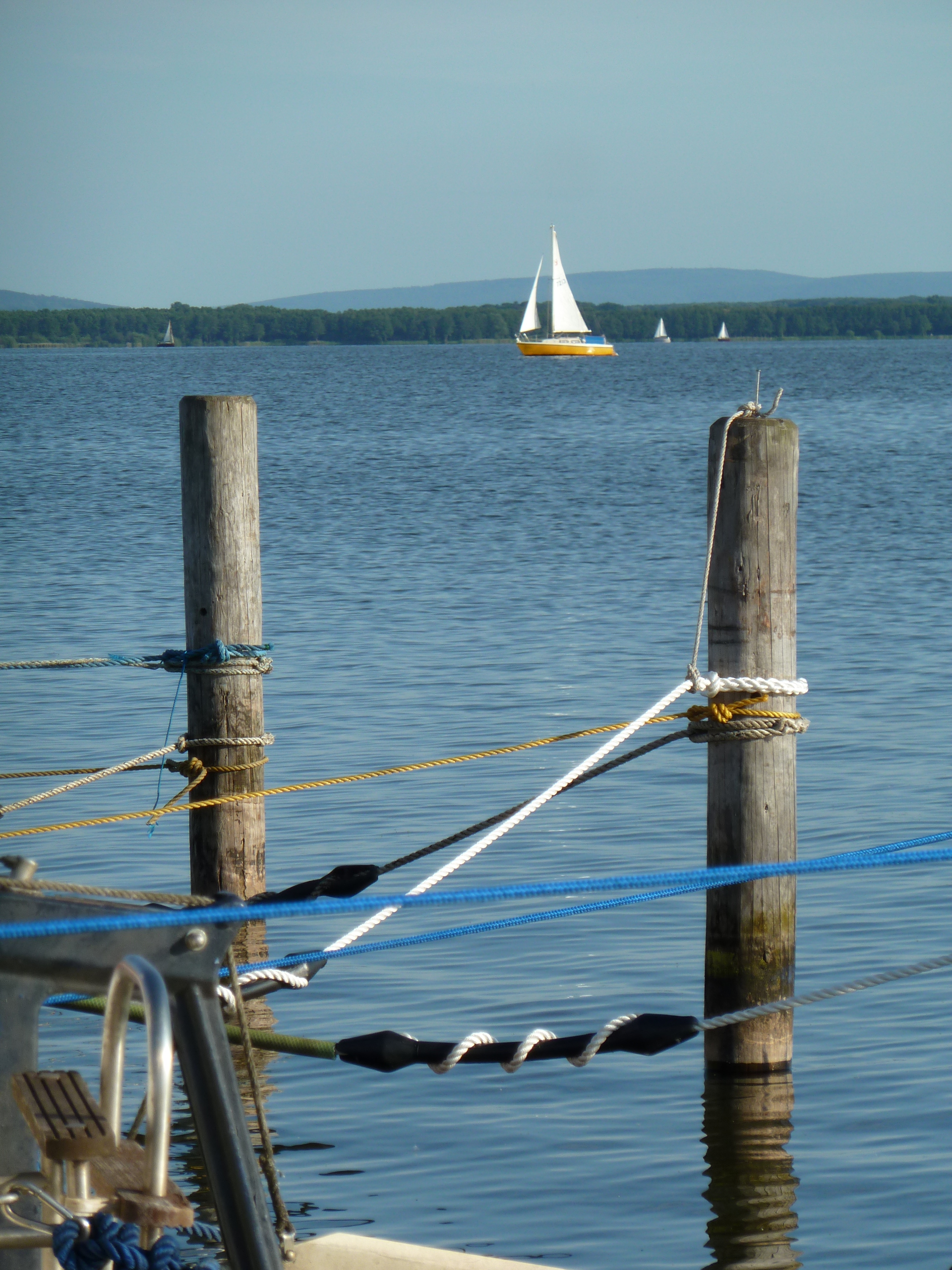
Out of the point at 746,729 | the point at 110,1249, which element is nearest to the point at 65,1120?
the point at 110,1249

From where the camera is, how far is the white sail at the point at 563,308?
10661cm

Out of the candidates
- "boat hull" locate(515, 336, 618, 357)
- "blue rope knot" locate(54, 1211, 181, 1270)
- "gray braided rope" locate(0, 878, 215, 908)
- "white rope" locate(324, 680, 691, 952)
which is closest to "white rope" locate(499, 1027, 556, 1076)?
"white rope" locate(324, 680, 691, 952)

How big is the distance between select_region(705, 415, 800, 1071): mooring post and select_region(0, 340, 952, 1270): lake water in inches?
33.6

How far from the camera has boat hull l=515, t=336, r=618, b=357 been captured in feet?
→ 404

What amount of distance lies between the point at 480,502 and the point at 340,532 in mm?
5109

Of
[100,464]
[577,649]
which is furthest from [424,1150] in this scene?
[100,464]

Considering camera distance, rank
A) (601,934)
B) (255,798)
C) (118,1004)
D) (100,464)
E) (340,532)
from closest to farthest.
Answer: (118,1004) → (255,798) → (601,934) → (340,532) → (100,464)

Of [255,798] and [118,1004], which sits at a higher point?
[118,1004]

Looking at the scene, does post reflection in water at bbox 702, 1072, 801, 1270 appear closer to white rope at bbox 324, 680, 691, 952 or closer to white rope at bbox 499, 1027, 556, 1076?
white rope at bbox 324, 680, 691, 952

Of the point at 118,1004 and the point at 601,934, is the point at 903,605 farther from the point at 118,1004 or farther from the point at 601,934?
the point at 118,1004

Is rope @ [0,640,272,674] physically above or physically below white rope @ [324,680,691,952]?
above

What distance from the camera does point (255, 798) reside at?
6.37 metres

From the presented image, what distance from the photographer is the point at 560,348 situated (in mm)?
123250

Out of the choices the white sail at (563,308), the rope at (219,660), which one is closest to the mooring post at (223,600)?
the rope at (219,660)
